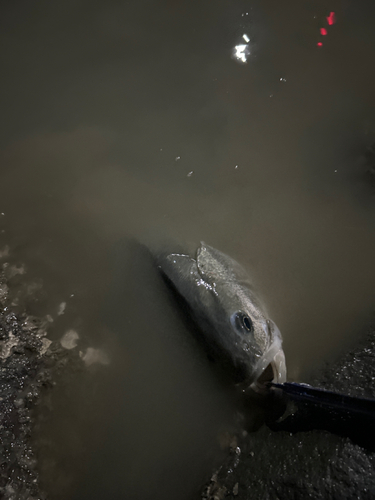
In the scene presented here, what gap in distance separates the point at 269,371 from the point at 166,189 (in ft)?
7.38

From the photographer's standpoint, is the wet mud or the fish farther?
the fish

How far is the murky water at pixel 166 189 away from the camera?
8.48 feet

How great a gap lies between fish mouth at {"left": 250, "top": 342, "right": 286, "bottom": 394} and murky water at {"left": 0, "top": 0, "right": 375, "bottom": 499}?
0.28 meters

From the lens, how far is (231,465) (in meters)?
2.34

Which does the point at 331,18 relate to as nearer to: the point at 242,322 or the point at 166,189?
the point at 166,189

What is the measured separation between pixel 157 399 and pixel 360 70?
471cm

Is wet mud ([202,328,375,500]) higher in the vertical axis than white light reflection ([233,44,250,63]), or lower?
lower

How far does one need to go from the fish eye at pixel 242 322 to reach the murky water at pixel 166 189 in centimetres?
48

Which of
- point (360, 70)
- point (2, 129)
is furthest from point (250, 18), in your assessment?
point (2, 129)

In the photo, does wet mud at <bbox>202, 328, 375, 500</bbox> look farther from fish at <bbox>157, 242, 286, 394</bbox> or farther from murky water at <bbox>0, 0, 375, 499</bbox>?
fish at <bbox>157, 242, 286, 394</bbox>

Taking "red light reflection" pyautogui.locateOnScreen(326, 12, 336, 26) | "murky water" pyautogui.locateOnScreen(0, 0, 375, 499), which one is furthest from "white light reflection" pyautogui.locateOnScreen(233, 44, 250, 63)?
"red light reflection" pyautogui.locateOnScreen(326, 12, 336, 26)

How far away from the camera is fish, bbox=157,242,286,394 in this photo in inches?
92.2

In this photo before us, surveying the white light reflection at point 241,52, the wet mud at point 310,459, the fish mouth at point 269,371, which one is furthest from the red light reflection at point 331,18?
the fish mouth at point 269,371

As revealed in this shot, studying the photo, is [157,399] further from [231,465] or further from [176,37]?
[176,37]
